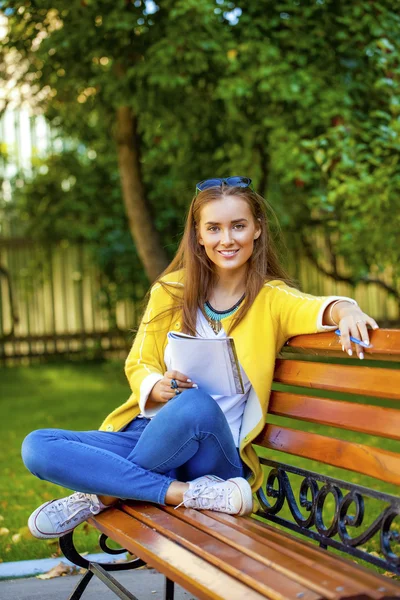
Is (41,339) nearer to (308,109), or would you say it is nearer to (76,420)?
(76,420)

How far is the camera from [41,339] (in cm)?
1326

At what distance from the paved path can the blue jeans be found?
70 centimetres

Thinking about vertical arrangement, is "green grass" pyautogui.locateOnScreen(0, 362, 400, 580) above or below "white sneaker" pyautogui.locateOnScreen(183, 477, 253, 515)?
below

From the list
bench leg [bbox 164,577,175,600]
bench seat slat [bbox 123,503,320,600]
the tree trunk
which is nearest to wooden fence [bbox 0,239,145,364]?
the tree trunk

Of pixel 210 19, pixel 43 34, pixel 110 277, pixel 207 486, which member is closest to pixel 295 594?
pixel 207 486

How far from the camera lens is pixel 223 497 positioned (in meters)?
2.80

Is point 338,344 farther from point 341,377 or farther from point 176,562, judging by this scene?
point 176,562

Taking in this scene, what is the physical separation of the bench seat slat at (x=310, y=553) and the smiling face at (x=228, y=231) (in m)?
0.90

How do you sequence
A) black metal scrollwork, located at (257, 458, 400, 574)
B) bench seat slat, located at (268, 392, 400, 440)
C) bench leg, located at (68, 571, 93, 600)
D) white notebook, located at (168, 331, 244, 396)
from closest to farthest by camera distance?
1. black metal scrollwork, located at (257, 458, 400, 574)
2. bench seat slat, located at (268, 392, 400, 440)
3. white notebook, located at (168, 331, 244, 396)
4. bench leg, located at (68, 571, 93, 600)

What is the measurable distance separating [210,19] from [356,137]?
1.56 m

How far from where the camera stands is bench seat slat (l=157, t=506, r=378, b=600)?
1943 millimetres

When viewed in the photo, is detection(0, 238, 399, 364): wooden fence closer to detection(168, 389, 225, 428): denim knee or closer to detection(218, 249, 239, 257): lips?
detection(218, 249, 239, 257): lips

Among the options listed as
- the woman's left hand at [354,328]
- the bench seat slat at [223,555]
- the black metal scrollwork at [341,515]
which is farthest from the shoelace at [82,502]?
the woman's left hand at [354,328]

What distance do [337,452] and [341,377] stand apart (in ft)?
0.73
